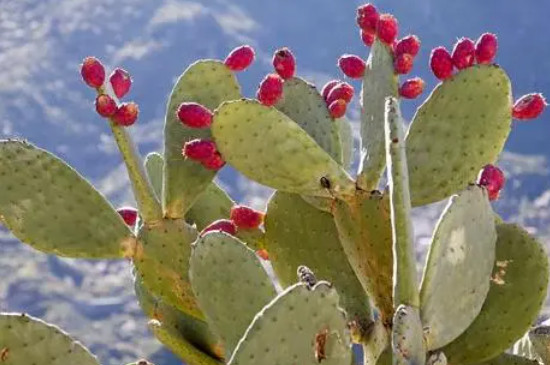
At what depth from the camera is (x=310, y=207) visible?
9.11 feet

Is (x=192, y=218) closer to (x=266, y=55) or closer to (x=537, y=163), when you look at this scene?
(x=537, y=163)

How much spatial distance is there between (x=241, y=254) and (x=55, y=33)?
170304 millimetres

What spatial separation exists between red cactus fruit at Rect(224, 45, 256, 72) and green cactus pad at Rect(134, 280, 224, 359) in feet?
2.00

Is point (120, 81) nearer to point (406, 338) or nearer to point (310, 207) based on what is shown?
point (310, 207)

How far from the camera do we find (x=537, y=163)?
454ft

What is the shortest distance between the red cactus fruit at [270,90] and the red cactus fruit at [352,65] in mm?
287

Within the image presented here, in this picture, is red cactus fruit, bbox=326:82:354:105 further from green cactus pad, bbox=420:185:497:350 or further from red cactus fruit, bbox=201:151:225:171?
green cactus pad, bbox=420:185:497:350

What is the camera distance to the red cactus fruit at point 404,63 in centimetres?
273

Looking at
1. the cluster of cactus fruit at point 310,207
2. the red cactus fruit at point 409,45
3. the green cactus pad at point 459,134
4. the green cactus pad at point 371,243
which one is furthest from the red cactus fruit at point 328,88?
the green cactus pad at point 371,243

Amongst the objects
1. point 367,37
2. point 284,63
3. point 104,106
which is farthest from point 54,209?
point 367,37

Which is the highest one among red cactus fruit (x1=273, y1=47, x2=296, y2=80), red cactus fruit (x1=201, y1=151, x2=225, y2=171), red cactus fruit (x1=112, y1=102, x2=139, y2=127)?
red cactus fruit (x1=273, y1=47, x2=296, y2=80)

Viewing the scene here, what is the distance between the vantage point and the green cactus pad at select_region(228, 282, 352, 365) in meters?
1.68

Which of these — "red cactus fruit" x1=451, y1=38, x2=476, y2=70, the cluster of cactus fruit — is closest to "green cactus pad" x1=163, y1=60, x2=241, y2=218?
the cluster of cactus fruit

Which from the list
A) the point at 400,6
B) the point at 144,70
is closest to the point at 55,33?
the point at 144,70
